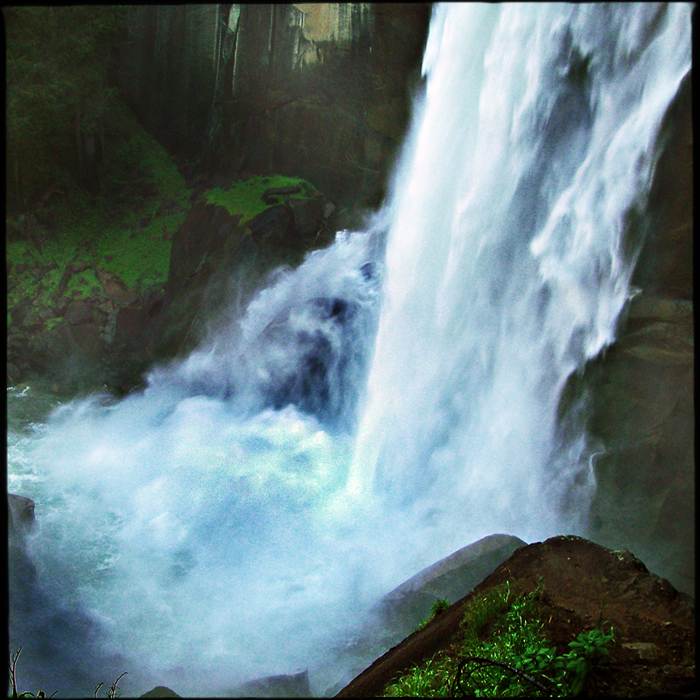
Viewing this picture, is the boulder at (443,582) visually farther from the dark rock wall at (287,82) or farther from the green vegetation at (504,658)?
the dark rock wall at (287,82)

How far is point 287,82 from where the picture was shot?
1398 cm

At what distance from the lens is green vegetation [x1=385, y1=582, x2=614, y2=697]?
11.8 feet

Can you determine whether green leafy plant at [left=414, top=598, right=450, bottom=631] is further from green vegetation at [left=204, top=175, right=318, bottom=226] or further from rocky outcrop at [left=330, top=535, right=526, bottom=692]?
green vegetation at [left=204, top=175, right=318, bottom=226]

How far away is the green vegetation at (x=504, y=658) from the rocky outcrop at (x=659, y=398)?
7.65 ft

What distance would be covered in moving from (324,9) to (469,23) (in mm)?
6897

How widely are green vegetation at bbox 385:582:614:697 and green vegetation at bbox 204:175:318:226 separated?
947cm

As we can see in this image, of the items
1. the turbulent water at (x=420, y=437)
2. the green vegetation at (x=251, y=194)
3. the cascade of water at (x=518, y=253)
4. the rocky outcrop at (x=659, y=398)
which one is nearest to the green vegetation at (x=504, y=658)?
the turbulent water at (x=420, y=437)

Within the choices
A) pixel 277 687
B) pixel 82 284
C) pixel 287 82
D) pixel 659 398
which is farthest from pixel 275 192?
pixel 277 687

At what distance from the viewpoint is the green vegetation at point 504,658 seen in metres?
3.59

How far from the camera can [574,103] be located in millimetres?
6824

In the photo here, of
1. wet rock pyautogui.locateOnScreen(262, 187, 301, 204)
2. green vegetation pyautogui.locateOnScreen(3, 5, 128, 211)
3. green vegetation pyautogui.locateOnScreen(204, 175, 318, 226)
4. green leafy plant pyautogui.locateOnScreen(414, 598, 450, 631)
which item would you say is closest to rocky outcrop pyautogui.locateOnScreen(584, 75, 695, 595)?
green leafy plant pyautogui.locateOnScreen(414, 598, 450, 631)

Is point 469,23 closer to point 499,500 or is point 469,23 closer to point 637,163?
point 637,163

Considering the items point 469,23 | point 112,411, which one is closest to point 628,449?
point 469,23

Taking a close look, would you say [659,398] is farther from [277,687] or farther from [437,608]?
[277,687]
